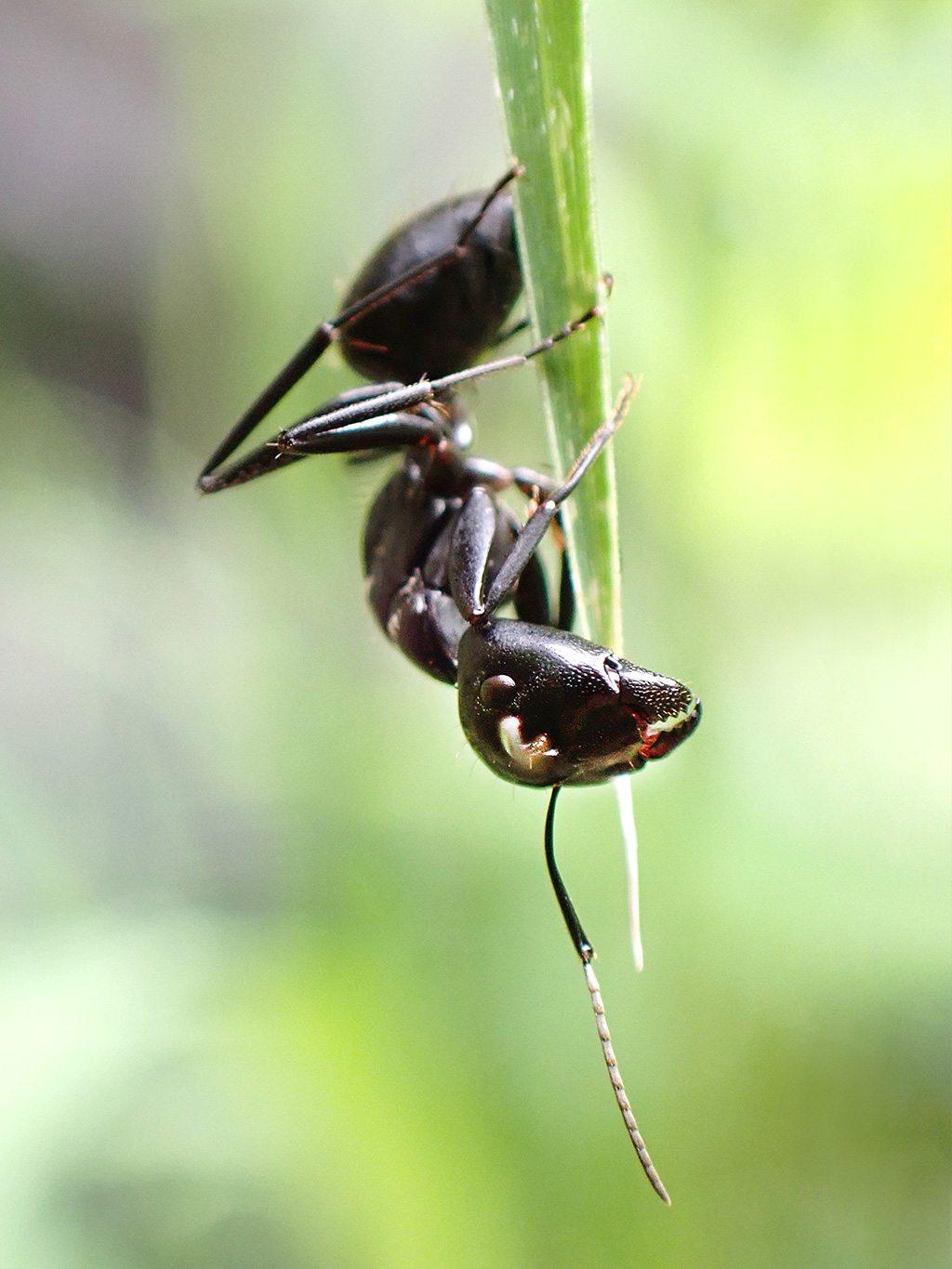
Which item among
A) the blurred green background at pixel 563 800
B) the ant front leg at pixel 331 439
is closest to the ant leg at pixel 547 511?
the ant front leg at pixel 331 439

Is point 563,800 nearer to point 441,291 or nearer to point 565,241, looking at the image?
point 441,291

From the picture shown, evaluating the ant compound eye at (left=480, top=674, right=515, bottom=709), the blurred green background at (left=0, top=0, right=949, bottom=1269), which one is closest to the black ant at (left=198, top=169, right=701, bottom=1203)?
the ant compound eye at (left=480, top=674, right=515, bottom=709)

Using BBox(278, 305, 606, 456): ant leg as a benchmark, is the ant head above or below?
below

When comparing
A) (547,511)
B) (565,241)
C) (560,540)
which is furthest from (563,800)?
(565,241)

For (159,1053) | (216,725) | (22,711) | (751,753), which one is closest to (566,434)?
(751,753)

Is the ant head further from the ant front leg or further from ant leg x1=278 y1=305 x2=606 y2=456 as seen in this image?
the ant front leg

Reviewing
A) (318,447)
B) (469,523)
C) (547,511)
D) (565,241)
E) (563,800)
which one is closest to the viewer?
(565,241)

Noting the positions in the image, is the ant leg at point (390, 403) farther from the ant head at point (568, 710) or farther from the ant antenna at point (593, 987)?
the ant antenna at point (593, 987)
